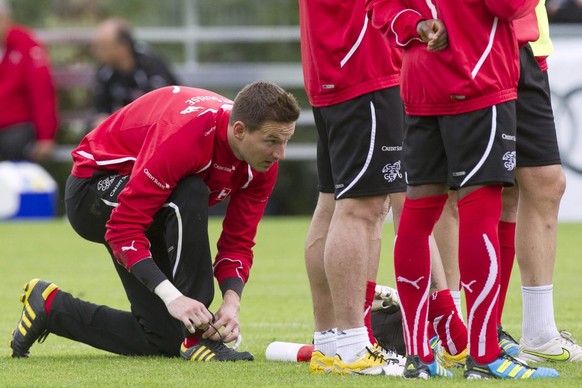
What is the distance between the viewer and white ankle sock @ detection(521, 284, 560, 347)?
17.7 ft

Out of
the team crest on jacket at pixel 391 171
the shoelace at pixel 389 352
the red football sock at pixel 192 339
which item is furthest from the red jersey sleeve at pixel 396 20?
the red football sock at pixel 192 339

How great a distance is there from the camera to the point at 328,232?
16.5 feet

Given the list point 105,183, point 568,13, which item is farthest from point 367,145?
point 568,13

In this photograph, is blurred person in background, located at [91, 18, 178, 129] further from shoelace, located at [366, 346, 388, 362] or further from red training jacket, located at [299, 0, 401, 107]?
shoelace, located at [366, 346, 388, 362]

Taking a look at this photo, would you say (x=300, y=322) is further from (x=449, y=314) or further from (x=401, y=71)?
(x=401, y=71)

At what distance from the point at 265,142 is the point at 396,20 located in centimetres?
79

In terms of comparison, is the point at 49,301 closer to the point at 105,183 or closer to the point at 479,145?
the point at 105,183

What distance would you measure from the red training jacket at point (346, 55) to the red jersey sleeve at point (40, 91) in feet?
33.1

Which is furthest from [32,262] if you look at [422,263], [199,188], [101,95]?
[422,263]

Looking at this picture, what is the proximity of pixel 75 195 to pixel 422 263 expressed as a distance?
184 centimetres

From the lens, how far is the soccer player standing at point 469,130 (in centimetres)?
450

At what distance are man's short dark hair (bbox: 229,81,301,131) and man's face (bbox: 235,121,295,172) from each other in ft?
Answer: 0.08

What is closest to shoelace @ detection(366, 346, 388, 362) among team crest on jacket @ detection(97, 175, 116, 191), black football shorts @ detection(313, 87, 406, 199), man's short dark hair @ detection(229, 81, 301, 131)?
black football shorts @ detection(313, 87, 406, 199)

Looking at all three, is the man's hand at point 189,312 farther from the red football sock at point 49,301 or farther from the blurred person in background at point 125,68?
the blurred person in background at point 125,68
